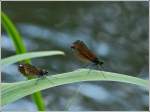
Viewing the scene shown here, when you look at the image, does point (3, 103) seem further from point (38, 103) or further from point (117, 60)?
point (117, 60)

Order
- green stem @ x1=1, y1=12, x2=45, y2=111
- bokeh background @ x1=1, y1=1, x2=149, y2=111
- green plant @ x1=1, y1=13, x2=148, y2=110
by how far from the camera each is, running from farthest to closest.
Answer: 1. bokeh background @ x1=1, y1=1, x2=149, y2=111
2. green stem @ x1=1, y1=12, x2=45, y2=111
3. green plant @ x1=1, y1=13, x2=148, y2=110

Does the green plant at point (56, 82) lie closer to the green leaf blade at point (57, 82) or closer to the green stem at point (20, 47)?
the green leaf blade at point (57, 82)

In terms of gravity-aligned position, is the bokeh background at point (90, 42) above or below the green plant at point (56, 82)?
above

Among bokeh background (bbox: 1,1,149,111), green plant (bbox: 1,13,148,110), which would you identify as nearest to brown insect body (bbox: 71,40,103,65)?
green plant (bbox: 1,13,148,110)

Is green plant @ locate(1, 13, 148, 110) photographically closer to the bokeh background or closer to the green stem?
the green stem

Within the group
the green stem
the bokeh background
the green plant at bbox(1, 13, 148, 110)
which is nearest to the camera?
the green plant at bbox(1, 13, 148, 110)

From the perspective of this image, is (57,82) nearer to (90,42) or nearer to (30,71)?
(30,71)

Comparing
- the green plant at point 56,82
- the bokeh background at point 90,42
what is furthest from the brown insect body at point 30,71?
the bokeh background at point 90,42

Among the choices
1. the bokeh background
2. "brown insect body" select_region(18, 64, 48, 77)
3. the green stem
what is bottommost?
"brown insect body" select_region(18, 64, 48, 77)

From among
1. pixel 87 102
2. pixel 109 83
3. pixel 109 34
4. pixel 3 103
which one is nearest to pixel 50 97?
pixel 87 102
